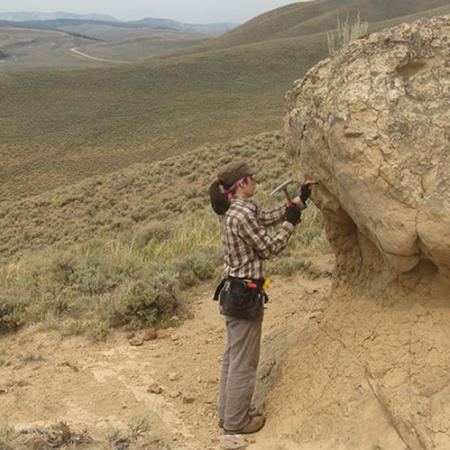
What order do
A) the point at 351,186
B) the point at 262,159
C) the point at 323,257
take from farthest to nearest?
the point at 262,159
the point at 323,257
the point at 351,186

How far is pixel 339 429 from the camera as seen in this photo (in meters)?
4.11

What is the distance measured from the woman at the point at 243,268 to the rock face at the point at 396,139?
51 cm

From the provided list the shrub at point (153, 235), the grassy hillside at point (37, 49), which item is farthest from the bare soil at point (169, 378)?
the grassy hillside at point (37, 49)

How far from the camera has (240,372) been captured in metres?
4.41

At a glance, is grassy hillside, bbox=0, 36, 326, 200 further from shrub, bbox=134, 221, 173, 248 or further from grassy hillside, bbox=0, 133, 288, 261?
shrub, bbox=134, 221, 173, 248

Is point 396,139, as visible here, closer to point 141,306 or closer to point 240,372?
point 240,372

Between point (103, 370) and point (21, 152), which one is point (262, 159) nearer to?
point (103, 370)

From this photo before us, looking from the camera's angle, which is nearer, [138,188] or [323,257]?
[323,257]

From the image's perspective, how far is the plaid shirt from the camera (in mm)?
4141

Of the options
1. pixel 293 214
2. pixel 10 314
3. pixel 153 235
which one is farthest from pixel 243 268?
pixel 153 235

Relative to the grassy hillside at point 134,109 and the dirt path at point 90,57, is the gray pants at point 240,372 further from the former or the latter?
the dirt path at point 90,57

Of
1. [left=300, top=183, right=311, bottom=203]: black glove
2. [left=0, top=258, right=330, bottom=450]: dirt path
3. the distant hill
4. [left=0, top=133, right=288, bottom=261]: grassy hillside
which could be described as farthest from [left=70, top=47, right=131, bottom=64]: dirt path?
[left=300, top=183, right=311, bottom=203]: black glove

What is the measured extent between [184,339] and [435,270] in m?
2.99

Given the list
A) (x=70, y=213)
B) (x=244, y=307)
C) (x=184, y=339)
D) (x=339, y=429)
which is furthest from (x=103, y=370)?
(x=70, y=213)
